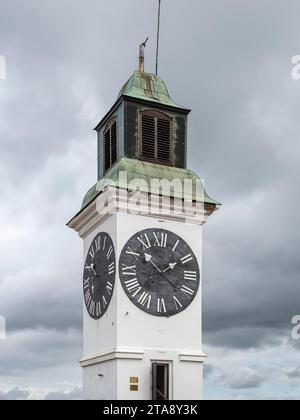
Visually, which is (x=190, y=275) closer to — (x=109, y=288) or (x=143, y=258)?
(x=143, y=258)

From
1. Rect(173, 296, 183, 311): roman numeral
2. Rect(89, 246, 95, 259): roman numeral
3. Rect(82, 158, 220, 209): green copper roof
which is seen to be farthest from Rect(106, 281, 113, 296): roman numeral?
Rect(82, 158, 220, 209): green copper roof

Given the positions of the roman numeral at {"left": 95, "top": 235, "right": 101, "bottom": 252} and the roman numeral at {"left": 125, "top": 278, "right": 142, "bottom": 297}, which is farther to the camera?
the roman numeral at {"left": 95, "top": 235, "right": 101, "bottom": 252}

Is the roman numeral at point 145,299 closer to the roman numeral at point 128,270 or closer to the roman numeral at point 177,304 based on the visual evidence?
the roman numeral at point 128,270

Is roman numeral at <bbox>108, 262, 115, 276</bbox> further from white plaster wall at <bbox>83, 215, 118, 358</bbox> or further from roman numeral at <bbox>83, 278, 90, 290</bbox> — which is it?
roman numeral at <bbox>83, 278, 90, 290</bbox>

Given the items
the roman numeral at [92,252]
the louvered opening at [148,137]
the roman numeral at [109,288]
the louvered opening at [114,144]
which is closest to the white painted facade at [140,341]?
the roman numeral at [109,288]

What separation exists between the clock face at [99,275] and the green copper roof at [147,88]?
5229 millimetres

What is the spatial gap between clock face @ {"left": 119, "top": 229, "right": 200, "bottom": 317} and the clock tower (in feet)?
0.11

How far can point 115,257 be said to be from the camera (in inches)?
1061

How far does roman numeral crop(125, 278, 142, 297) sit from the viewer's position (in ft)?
87.5

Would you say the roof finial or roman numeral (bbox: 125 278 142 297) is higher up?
the roof finial

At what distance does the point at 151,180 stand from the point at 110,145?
8.85 ft

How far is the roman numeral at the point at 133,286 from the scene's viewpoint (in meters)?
26.7

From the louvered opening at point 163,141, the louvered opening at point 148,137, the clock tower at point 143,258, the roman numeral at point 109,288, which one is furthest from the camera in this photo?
the louvered opening at point 163,141

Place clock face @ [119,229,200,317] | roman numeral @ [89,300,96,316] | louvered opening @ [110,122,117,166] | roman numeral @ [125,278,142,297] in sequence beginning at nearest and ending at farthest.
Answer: roman numeral @ [125,278,142,297], clock face @ [119,229,200,317], roman numeral @ [89,300,96,316], louvered opening @ [110,122,117,166]
